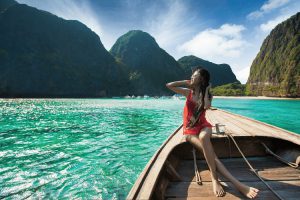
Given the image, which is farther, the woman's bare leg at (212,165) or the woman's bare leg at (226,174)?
the woman's bare leg at (212,165)

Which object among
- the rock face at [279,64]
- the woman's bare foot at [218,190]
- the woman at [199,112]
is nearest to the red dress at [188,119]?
the woman at [199,112]

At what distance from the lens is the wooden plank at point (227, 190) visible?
321 cm

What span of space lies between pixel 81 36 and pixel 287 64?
155825mm

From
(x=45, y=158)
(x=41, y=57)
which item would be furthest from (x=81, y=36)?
(x=45, y=158)

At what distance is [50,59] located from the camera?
13175 centimetres

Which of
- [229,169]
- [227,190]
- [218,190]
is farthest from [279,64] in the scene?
[218,190]

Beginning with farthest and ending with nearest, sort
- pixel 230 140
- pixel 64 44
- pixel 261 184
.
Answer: pixel 64 44, pixel 230 140, pixel 261 184

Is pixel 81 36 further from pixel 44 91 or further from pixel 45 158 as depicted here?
pixel 45 158

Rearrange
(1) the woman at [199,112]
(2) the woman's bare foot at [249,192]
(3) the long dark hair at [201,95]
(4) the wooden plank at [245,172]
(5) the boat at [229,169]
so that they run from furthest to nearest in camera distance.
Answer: (4) the wooden plank at [245,172] → (3) the long dark hair at [201,95] → (1) the woman at [199,112] → (5) the boat at [229,169] → (2) the woman's bare foot at [249,192]

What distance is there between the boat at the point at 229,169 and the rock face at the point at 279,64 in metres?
125

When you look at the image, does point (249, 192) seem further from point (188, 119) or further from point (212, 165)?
point (188, 119)

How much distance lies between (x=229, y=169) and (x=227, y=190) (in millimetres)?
1127

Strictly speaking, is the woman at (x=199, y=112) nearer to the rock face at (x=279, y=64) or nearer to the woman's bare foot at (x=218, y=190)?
the woman's bare foot at (x=218, y=190)

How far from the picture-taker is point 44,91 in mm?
121125
